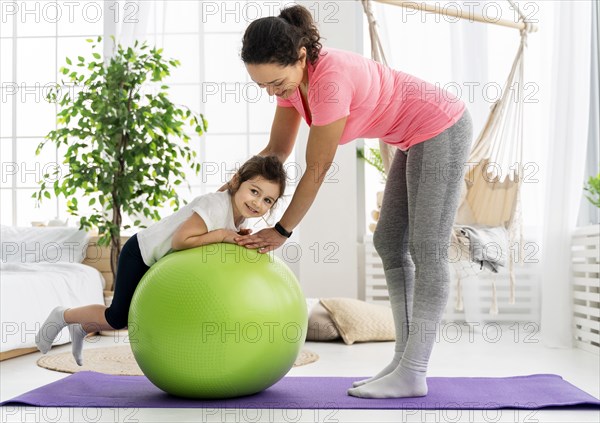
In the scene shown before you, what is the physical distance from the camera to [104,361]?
9.73 ft

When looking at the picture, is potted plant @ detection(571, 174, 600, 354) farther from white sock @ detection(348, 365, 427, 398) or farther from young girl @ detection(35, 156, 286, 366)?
young girl @ detection(35, 156, 286, 366)

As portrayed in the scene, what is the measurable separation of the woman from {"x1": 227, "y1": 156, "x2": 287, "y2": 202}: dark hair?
133 millimetres

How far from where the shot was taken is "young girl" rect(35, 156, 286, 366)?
213 cm

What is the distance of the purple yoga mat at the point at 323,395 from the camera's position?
2.02m

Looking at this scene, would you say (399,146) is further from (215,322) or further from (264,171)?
(215,322)

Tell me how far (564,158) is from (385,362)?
4.69ft

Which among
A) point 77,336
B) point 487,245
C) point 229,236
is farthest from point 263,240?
point 487,245

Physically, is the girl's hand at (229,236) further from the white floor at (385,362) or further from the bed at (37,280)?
the bed at (37,280)

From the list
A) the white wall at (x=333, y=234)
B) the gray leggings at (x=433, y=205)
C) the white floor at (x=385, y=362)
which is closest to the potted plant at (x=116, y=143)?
the white floor at (x=385, y=362)

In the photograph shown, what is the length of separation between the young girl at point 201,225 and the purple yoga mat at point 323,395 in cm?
22

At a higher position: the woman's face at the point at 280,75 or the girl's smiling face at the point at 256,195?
the woman's face at the point at 280,75

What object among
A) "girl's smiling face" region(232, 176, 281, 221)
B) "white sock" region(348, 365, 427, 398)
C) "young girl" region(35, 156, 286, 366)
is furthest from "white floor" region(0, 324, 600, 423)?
"girl's smiling face" region(232, 176, 281, 221)

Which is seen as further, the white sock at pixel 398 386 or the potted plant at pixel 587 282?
the potted plant at pixel 587 282

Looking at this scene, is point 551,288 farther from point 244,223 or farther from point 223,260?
point 223,260
